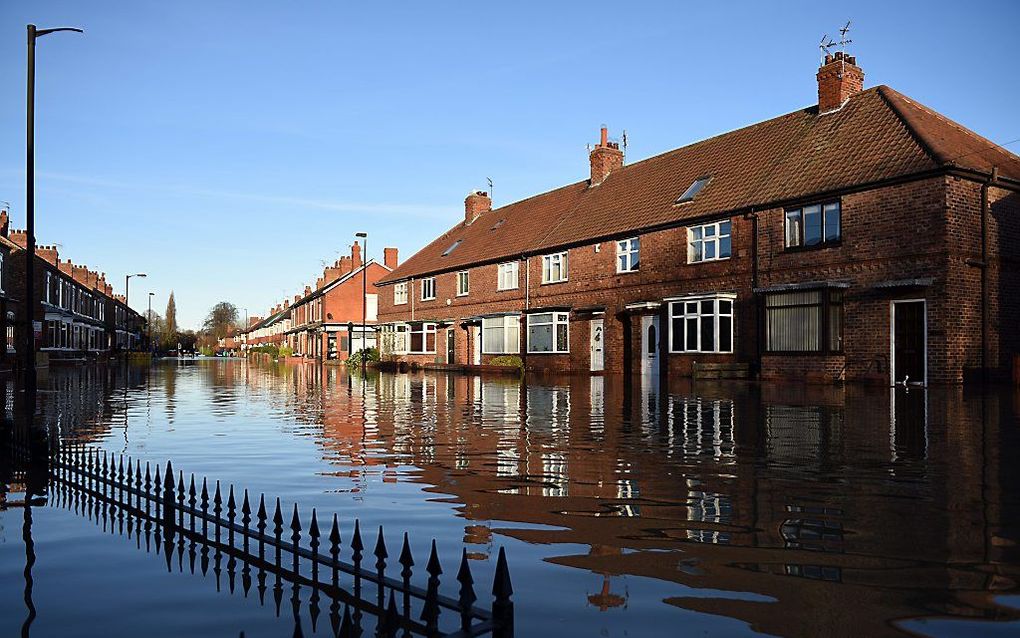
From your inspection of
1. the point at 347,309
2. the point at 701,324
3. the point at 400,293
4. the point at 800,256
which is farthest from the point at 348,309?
the point at 800,256

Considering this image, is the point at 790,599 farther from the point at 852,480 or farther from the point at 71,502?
the point at 71,502

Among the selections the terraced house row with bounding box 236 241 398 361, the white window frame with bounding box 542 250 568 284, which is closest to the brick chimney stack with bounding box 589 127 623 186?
the white window frame with bounding box 542 250 568 284

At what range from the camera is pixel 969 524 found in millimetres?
6105

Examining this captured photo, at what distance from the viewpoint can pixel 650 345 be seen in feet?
103

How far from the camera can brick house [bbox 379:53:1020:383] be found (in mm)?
22266

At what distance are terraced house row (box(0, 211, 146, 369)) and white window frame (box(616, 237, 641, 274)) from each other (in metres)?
22.3

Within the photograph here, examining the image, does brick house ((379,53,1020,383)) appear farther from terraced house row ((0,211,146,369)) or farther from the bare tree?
the bare tree

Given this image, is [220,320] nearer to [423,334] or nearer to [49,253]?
[49,253]

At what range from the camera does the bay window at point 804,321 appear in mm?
24141

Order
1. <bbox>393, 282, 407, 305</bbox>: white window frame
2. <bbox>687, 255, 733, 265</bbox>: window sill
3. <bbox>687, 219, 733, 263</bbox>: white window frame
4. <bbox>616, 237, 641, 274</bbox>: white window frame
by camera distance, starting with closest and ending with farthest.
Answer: <bbox>687, 255, 733, 265</bbox>: window sill < <bbox>687, 219, 733, 263</bbox>: white window frame < <bbox>616, 237, 641, 274</bbox>: white window frame < <bbox>393, 282, 407, 305</bbox>: white window frame

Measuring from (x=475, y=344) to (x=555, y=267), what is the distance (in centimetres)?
886

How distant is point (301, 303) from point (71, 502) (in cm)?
8413

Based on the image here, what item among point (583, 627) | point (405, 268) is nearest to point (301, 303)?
point (405, 268)

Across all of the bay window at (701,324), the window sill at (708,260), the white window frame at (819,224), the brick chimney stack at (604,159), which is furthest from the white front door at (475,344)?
the white window frame at (819,224)
